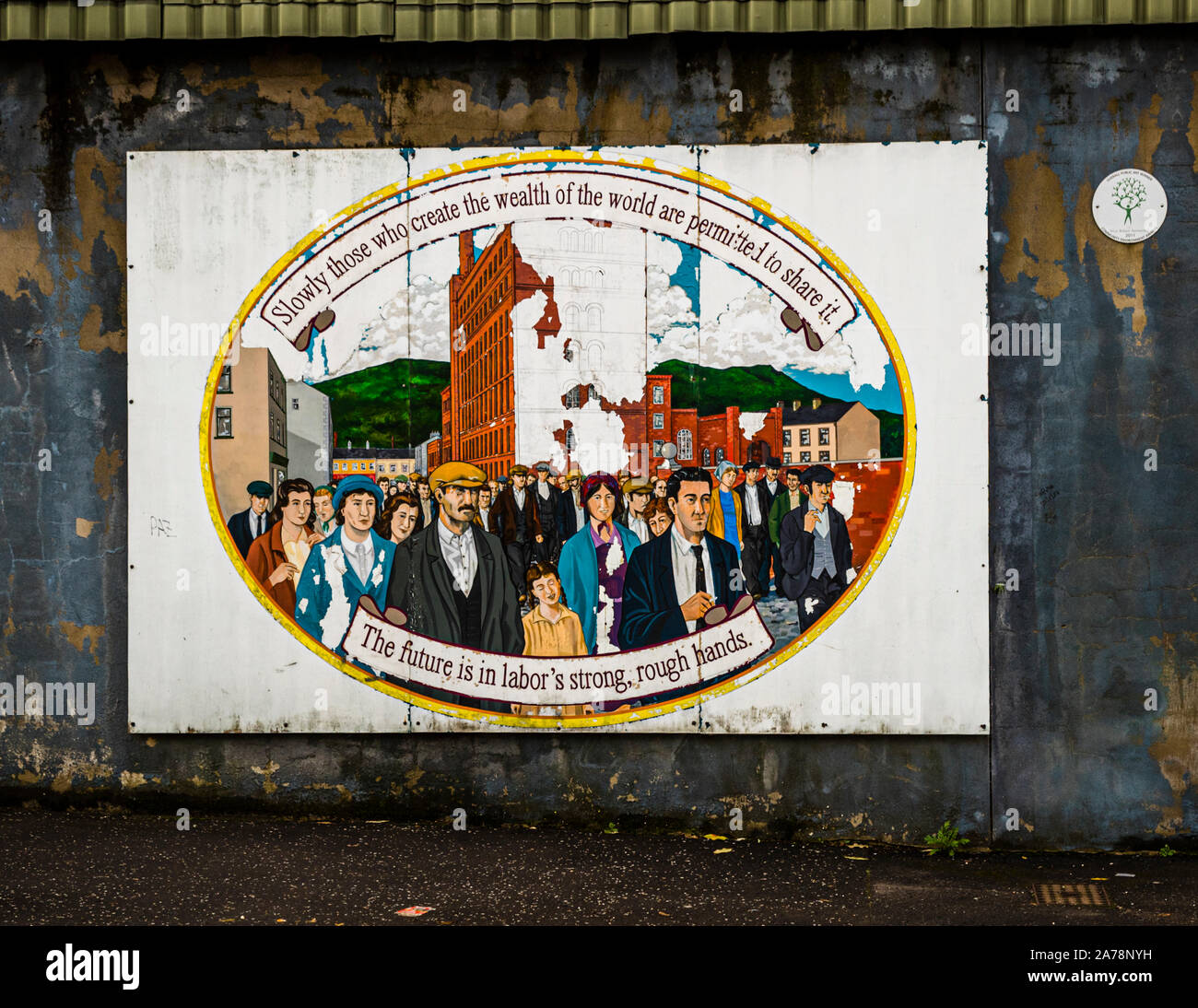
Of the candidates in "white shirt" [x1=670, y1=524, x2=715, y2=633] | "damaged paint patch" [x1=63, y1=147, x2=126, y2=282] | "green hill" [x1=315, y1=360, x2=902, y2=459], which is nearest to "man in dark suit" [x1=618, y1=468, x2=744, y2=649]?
"white shirt" [x1=670, y1=524, x2=715, y2=633]

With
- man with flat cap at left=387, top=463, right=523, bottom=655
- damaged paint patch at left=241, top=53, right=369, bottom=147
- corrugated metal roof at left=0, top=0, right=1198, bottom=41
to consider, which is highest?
corrugated metal roof at left=0, top=0, right=1198, bottom=41

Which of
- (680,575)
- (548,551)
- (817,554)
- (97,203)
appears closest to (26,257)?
(97,203)

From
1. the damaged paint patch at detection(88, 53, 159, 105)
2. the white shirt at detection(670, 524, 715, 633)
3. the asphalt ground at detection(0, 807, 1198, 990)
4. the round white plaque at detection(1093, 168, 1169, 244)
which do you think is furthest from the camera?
the damaged paint patch at detection(88, 53, 159, 105)

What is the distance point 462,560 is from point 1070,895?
3256 millimetres

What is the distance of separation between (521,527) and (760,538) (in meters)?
1.22

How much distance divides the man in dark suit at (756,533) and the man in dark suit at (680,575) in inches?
2.7

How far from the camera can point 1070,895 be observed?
211 inches

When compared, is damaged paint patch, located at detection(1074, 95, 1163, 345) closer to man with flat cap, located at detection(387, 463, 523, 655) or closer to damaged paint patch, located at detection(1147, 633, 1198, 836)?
damaged paint patch, located at detection(1147, 633, 1198, 836)

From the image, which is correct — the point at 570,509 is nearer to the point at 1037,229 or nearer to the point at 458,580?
the point at 458,580

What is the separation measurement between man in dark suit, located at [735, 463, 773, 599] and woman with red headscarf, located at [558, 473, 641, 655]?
1.87 ft

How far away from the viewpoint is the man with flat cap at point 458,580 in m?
6.12

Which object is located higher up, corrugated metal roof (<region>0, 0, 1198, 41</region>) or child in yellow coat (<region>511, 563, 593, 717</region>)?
corrugated metal roof (<region>0, 0, 1198, 41</region>)

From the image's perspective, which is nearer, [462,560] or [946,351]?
[946,351]

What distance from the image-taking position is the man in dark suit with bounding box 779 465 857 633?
606 centimetres
